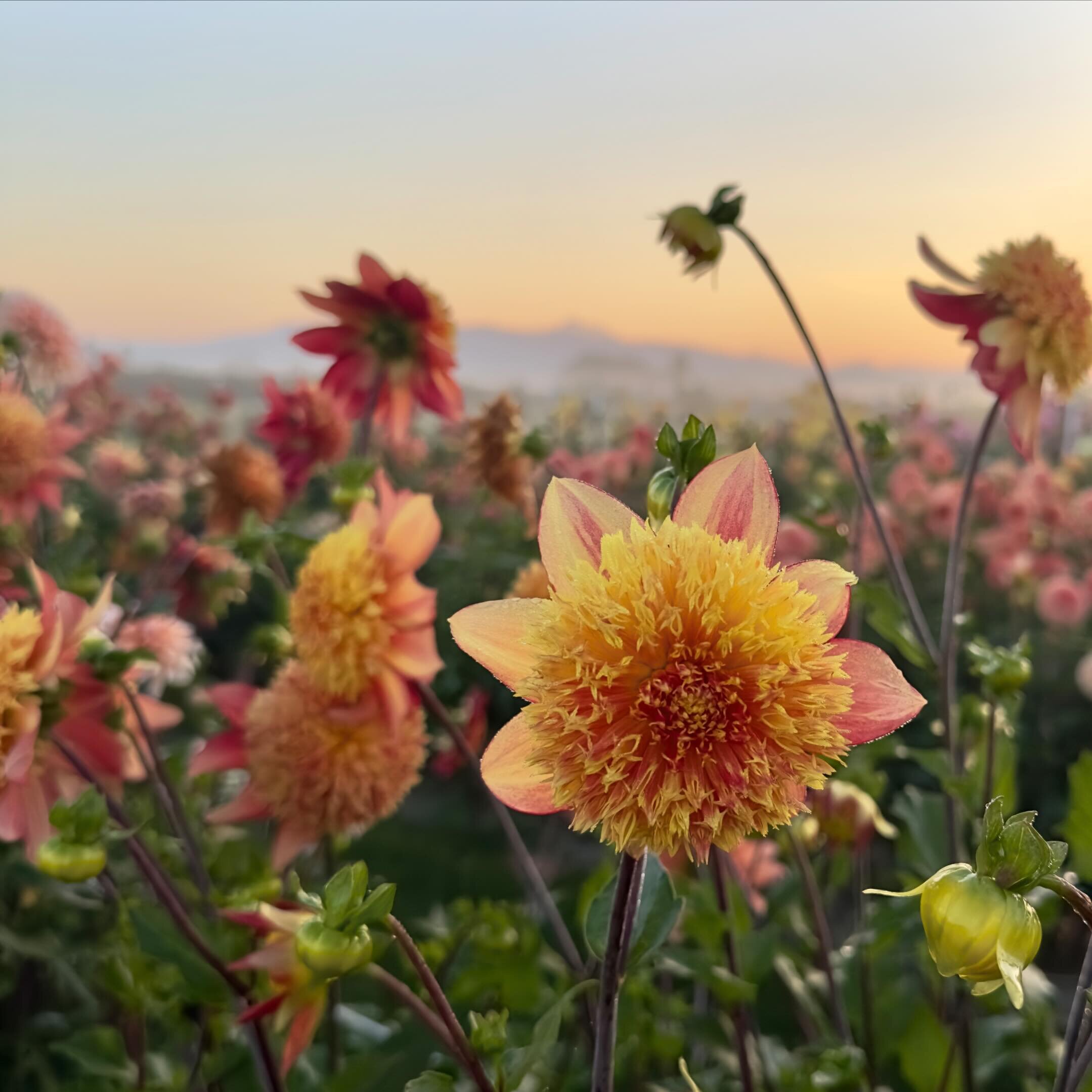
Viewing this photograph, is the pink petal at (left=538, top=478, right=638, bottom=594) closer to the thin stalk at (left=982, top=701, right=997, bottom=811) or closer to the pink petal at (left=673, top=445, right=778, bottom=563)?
the pink petal at (left=673, top=445, right=778, bottom=563)

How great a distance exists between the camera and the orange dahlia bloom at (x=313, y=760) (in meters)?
0.57

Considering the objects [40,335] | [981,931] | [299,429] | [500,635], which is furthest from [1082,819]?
[40,335]

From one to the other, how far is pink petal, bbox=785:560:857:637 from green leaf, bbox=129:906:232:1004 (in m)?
0.37

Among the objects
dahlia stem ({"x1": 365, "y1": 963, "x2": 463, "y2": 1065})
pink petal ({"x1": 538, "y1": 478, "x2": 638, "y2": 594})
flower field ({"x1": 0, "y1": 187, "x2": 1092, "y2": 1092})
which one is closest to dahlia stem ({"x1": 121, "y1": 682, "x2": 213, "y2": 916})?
flower field ({"x1": 0, "y1": 187, "x2": 1092, "y2": 1092})

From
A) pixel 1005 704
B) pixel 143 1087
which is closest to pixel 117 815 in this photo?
pixel 143 1087

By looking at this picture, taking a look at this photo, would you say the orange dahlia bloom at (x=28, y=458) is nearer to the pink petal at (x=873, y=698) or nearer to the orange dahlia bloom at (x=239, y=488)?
the orange dahlia bloom at (x=239, y=488)

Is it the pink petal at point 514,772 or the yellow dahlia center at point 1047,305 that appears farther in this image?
the yellow dahlia center at point 1047,305

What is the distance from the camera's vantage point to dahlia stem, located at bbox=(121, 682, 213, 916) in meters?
0.57

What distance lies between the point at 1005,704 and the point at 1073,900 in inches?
13.6

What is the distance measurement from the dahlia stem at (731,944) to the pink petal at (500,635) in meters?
0.22

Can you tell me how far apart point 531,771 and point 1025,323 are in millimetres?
459

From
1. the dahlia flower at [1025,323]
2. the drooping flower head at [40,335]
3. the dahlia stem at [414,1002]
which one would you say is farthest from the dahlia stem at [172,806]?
the drooping flower head at [40,335]

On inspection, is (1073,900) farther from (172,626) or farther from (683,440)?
(172,626)

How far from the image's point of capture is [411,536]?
1.82ft
